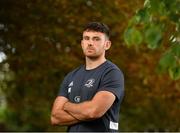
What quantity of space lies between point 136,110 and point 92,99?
19.6 metres

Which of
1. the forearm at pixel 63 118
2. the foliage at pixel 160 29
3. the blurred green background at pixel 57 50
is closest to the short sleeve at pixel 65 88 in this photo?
the forearm at pixel 63 118

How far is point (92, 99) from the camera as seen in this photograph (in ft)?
17.2

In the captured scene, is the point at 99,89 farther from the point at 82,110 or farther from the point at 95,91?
the point at 82,110

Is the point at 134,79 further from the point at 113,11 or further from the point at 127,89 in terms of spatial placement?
the point at 113,11

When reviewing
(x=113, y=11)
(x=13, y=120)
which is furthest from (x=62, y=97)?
(x=13, y=120)

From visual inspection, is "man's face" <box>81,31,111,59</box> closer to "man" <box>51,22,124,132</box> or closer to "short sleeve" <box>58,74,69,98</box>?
"man" <box>51,22,124,132</box>

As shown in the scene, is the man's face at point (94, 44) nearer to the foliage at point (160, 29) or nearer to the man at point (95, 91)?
the man at point (95, 91)

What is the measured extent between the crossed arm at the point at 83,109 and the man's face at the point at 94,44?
0.33 meters

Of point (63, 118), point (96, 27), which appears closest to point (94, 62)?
point (96, 27)

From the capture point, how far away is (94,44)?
17.2ft

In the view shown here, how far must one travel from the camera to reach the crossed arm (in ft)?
17.0

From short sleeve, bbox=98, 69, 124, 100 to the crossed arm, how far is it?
0.04 metres

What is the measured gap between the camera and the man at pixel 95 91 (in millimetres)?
5199

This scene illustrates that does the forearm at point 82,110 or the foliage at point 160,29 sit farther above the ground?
the foliage at point 160,29
